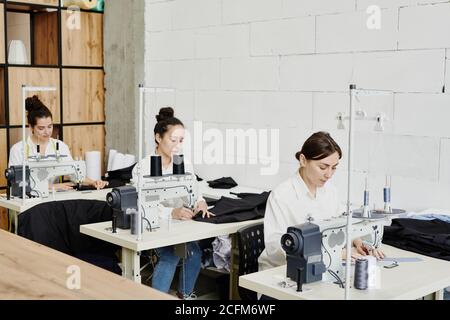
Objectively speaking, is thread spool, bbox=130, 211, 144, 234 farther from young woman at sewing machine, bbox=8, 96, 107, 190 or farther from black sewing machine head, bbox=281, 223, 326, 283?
young woman at sewing machine, bbox=8, 96, 107, 190

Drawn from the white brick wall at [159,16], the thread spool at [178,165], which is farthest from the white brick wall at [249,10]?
the thread spool at [178,165]

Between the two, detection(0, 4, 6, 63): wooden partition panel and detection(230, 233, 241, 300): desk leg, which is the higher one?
detection(0, 4, 6, 63): wooden partition panel

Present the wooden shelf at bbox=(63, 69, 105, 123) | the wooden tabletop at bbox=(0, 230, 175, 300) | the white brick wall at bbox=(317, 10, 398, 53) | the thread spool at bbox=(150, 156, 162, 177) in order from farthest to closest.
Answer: the wooden shelf at bbox=(63, 69, 105, 123) → the white brick wall at bbox=(317, 10, 398, 53) → the thread spool at bbox=(150, 156, 162, 177) → the wooden tabletop at bbox=(0, 230, 175, 300)

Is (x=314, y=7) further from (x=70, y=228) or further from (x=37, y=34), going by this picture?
(x=37, y=34)

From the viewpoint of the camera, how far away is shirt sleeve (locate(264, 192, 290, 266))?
3.03 meters

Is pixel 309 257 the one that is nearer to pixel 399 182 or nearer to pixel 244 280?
pixel 244 280

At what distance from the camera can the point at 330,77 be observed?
4168 mm

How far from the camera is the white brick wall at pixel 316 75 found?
369 centimetres

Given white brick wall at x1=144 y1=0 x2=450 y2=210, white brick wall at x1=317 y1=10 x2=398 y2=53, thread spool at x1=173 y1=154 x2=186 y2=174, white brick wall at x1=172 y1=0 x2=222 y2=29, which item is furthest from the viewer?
white brick wall at x1=172 y1=0 x2=222 y2=29

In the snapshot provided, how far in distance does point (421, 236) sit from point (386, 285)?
2.32 feet

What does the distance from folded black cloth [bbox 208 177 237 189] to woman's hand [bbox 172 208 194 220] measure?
109cm

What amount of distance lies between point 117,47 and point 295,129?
2040 mm

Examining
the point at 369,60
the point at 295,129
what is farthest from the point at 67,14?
the point at 369,60

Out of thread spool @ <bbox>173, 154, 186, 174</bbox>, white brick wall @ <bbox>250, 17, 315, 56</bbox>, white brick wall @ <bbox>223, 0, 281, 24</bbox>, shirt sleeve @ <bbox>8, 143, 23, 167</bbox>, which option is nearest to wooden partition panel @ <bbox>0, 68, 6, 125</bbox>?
shirt sleeve @ <bbox>8, 143, 23, 167</bbox>
